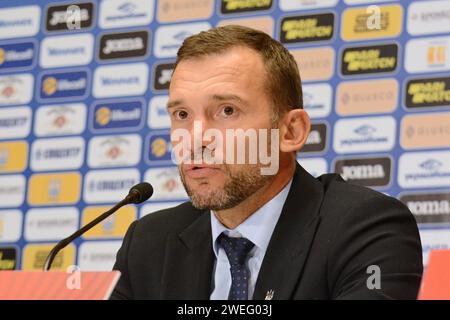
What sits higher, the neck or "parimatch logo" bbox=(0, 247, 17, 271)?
the neck

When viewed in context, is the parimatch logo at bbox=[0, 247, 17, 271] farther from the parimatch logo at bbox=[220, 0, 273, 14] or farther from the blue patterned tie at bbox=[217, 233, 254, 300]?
the blue patterned tie at bbox=[217, 233, 254, 300]

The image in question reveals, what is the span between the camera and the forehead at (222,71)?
2.21 meters

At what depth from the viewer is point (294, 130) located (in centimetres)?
244

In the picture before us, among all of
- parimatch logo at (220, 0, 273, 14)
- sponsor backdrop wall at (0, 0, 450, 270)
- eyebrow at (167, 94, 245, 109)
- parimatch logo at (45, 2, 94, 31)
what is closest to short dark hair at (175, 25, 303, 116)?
eyebrow at (167, 94, 245, 109)

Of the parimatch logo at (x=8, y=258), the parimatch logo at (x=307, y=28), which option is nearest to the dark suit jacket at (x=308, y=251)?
the parimatch logo at (x=307, y=28)

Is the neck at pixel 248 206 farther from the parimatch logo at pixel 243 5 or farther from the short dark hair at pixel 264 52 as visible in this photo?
the parimatch logo at pixel 243 5

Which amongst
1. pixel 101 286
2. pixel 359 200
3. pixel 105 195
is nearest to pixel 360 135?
pixel 105 195

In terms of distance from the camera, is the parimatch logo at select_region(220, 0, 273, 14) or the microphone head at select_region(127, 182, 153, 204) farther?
the parimatch logo at select_region(220, 0, 273, 14)

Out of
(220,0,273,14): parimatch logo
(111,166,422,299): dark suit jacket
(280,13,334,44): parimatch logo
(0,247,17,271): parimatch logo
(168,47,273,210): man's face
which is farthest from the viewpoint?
(0,247,17,271): parimatch logo

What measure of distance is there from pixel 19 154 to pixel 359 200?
9.15 ft

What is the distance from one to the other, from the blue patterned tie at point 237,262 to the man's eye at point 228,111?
32 centimetres

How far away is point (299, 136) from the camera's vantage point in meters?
2.44

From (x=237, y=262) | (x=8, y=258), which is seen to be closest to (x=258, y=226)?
(x=237, y=262)

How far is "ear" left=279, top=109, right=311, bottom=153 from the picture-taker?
2.41 metres
